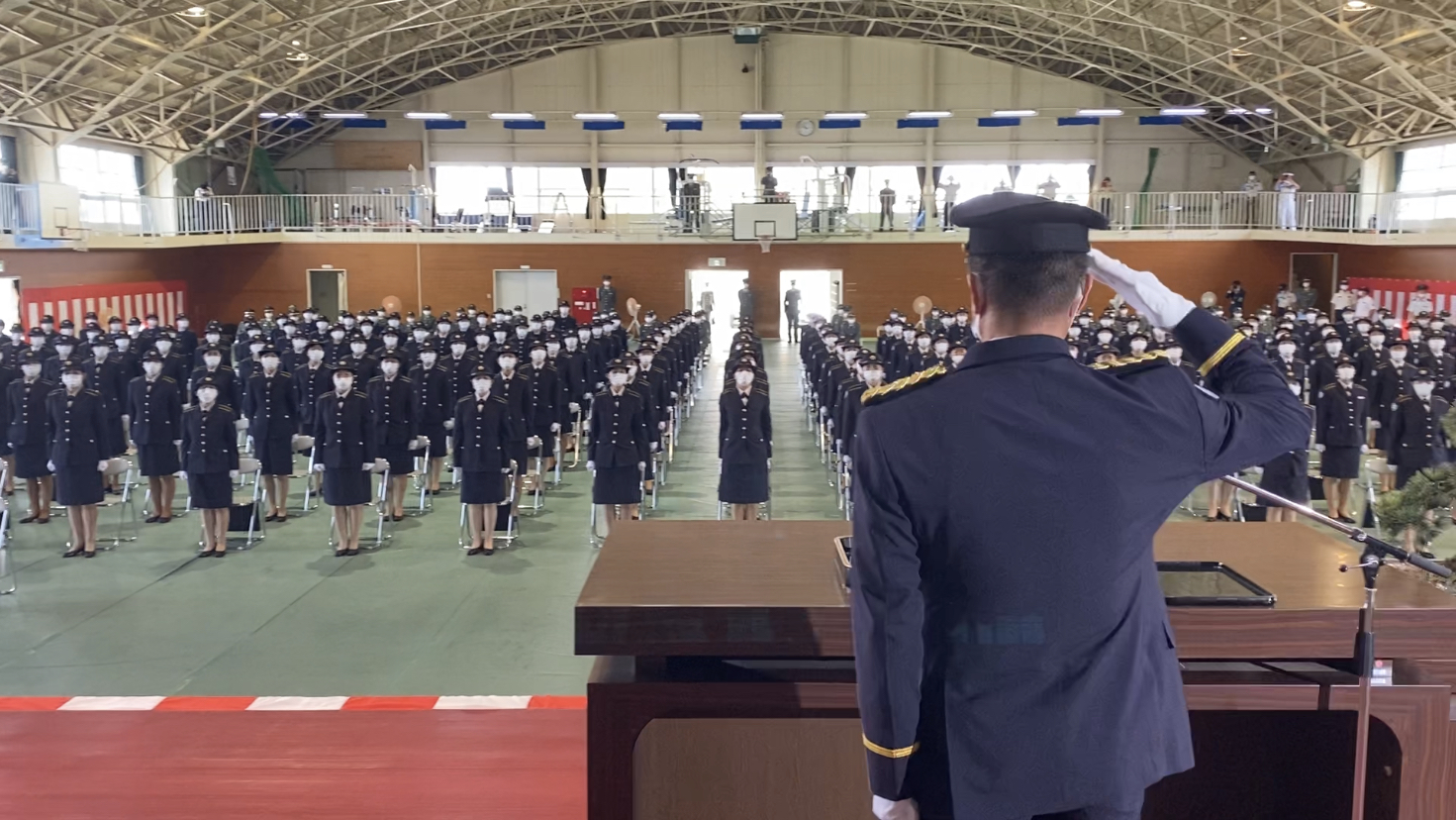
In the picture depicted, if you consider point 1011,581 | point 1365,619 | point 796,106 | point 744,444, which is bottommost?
point 744,444

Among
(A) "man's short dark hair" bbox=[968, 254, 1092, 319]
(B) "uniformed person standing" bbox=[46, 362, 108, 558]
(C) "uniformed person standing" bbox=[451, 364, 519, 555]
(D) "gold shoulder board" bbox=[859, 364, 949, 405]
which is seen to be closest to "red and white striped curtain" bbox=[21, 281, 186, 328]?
(B) "uniformed person standing" bbox=[46, 362, 108, 558]

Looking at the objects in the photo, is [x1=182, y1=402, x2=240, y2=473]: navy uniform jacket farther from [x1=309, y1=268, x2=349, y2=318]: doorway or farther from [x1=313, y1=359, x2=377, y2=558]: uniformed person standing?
[x1=309, y1=268, x2=349, y2=318]: doorway

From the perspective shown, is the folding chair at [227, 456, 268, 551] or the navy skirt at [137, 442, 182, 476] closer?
the folding chair at [227, 456, 268, 551]

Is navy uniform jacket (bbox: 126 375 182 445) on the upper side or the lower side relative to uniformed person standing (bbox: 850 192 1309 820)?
lower

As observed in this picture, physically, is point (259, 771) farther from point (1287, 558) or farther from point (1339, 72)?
point (1339, 72)

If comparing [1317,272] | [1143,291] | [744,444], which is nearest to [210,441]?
[744,444]

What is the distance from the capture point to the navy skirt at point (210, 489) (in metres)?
9.49

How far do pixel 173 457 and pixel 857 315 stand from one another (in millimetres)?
23489

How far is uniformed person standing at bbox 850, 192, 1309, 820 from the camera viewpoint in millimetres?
1541

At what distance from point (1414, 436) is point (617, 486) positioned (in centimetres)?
714

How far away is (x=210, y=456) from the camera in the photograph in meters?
9.48

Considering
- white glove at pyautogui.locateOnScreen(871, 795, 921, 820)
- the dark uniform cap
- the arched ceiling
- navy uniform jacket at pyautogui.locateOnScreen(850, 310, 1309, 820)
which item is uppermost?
the arched ceiling

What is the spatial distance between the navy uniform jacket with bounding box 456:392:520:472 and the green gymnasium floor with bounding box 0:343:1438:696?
0.83 m

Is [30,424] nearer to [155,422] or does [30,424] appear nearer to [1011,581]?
[155,422]
